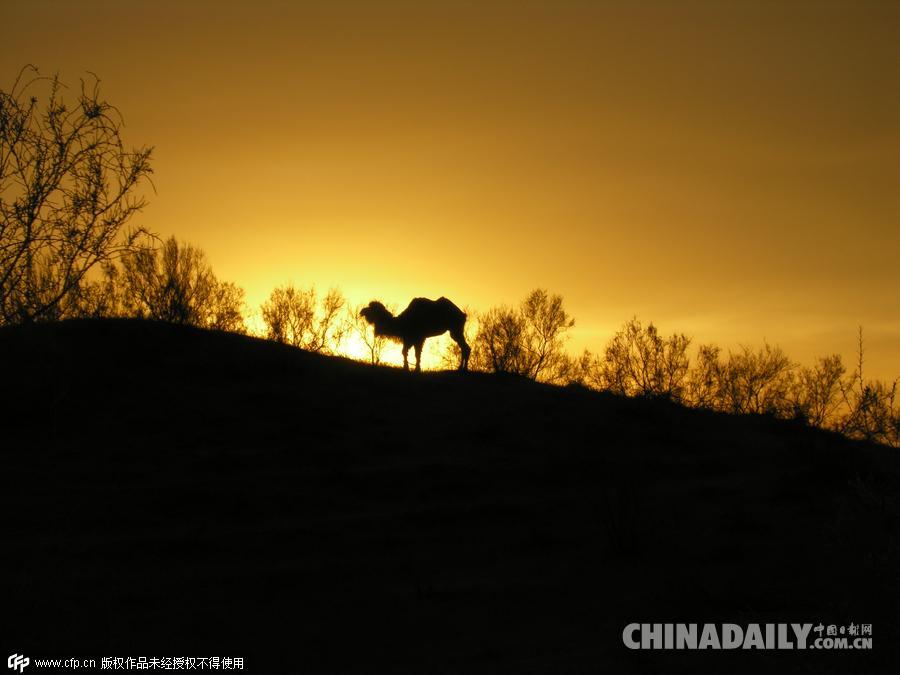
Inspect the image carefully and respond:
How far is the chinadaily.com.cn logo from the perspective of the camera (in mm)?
8789

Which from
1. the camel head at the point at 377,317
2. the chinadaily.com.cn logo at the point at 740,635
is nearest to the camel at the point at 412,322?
the camel head at the point at 377,317

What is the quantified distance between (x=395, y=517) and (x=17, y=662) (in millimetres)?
10352

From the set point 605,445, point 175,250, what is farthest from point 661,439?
point 175,250

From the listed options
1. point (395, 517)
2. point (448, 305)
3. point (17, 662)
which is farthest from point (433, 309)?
point (17, 662)

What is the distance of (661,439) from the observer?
26.3 m

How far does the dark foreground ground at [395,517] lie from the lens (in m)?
10.3

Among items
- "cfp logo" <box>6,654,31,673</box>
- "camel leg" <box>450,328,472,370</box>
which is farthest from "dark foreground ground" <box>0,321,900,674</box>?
"camel leg" <box>450,328,472,370</box>

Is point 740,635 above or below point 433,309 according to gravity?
below

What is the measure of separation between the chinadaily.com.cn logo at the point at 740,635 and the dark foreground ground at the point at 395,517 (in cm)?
21

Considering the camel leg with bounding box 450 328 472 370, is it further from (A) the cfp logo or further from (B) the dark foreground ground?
(A) the cfp logo

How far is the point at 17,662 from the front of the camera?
844 centimetres

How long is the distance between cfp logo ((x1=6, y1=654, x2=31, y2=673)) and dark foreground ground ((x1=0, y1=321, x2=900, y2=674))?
48 centimetres

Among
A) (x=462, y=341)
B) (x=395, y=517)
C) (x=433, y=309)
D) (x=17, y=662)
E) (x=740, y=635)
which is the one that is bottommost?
(x=17, y=662)

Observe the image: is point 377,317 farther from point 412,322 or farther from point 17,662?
point 17,662
